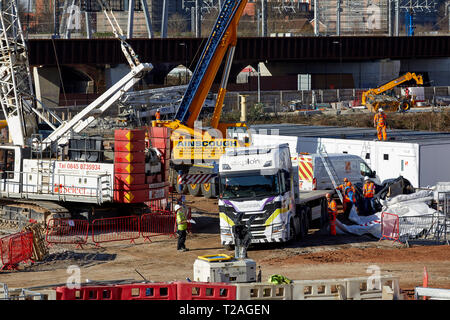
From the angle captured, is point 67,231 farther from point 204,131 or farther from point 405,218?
point 204,131

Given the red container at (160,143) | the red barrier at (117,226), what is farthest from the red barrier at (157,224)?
the red container at (160,143)

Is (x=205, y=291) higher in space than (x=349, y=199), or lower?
lower

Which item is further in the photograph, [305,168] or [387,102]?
[387,102]

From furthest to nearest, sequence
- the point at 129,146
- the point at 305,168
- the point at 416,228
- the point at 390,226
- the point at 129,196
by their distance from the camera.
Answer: the point at 305,168 < the point at 129,196 < the point at 129,146 < the point at 390,226 < the point at 416,228

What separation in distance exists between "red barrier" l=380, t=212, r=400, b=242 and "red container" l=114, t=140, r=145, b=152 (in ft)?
24.4

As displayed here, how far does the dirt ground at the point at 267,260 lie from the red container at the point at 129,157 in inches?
95.4

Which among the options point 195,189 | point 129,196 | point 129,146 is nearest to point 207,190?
point 195,189

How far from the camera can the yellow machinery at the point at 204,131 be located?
32.2m

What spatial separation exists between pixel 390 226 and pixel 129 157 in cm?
798

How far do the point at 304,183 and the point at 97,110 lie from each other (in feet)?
26.2

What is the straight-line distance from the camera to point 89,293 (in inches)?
545

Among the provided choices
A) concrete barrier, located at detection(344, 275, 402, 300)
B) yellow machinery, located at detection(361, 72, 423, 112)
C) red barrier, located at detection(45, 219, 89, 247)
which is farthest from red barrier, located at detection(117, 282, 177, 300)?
yellow machinery, located at detection(361, 72, 423, 112)

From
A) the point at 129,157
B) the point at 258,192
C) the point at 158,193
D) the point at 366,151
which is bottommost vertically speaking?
the point at 158,193

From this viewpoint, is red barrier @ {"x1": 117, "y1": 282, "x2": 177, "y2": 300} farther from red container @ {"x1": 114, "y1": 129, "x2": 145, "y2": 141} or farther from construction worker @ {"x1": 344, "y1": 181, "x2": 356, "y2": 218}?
construction worker @ {"x1": 344, "y1": 181, "x2": 356, "y2": 218}
